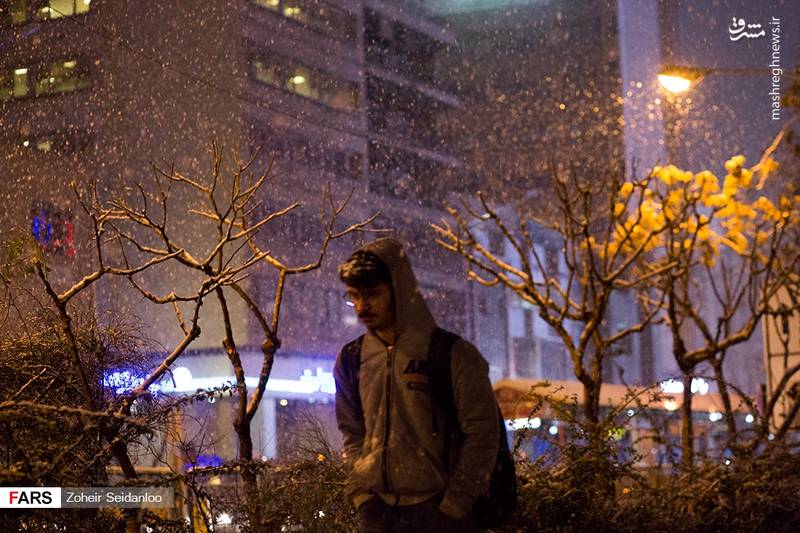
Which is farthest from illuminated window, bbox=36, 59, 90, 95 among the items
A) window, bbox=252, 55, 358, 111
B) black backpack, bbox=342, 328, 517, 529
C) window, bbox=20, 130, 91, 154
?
window, bbox=252, 55, 358, 111

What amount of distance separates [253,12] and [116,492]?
35295 mm

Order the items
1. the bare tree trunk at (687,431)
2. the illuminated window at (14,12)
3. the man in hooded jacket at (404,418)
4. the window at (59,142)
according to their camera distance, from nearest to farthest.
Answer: the man in hooded jacket at (404,418), the bare tree trunk at (687,431), the illuminated window at (14,12), the window at (59,142)

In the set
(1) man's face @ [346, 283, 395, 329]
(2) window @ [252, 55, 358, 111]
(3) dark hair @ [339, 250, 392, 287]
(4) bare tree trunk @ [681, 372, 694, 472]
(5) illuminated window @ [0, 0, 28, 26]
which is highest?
(2) window @ [252, 55, 358, 111]

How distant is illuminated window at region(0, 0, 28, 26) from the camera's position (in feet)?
39.0

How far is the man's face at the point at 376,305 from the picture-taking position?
4.51 metres

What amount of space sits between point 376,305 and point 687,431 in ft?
23.8

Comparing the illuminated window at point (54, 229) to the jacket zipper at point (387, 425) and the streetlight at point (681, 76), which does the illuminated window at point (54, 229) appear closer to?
the jacket zipper at point (387, 425)

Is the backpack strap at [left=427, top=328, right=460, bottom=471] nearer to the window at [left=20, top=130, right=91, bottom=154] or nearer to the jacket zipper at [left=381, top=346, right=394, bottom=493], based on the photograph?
the jacket zipper at [left=381, top=346, right=394, bottom=493]

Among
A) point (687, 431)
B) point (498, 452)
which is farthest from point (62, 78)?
point (498, 452)

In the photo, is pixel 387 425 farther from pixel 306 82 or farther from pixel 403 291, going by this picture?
pixel 306 82

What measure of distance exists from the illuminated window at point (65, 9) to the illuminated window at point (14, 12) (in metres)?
0.62

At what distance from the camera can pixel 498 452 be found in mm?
4465

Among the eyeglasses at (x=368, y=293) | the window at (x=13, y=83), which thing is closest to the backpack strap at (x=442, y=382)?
the eyeglasses at (x=368, y=293)

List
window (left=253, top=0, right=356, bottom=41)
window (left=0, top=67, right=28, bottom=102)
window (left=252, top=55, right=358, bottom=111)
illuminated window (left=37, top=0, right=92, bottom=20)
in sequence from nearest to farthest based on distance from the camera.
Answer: window (left=0, top=67, right=28, bottom=102) → illuminated window (left=37, top=0, right=92, bottom=20) → window (left=252, top=55, right=358, bottom=111) → window (left=253, top=0, right=356, bottom=41)
